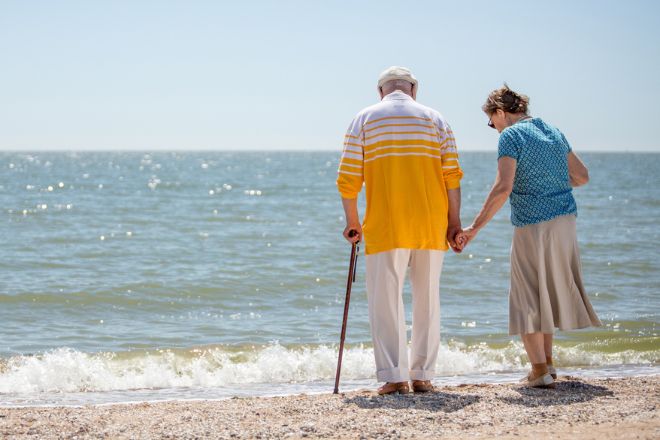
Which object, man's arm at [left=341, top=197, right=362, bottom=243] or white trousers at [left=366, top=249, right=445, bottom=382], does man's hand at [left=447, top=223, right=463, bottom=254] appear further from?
man's arm at [left=341, top=197, right=362, bottom=243]

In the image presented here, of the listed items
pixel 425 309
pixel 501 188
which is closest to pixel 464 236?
pixel 501 188

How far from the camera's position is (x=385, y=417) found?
14.7 ft

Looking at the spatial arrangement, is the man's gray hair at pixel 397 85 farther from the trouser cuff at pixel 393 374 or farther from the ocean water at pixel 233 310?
the ocean water at pixel 233 310

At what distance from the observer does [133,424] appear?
15.2 ft

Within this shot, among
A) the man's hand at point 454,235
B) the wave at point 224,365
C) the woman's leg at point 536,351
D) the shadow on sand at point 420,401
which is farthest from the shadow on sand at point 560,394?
the wave at point 224,365

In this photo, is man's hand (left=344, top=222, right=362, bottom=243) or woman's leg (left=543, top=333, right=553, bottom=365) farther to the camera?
woman's leg (left=543, top=333, right=553, bottom=365)

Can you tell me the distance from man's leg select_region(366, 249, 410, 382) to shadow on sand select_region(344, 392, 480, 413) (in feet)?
0.42

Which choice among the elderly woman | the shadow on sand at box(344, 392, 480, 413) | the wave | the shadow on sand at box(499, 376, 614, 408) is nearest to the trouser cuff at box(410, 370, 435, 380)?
the shadow on sand at box(344, 392, 480, 413)

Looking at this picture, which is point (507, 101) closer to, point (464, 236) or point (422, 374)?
point (464, 236)

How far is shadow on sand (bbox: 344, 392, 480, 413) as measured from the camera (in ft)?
15.6

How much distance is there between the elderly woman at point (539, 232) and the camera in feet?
16.6

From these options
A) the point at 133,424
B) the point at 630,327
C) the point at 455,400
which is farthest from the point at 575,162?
the point at 630,327

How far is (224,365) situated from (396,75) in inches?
136

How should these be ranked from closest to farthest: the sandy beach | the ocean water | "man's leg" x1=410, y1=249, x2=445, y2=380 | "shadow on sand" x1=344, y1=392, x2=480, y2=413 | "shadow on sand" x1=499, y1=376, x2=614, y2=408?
the sandy beach < "shadow on sand" x1=344, y1=392, x2=480, y2=413 < "shadow on sand" x1=499, y1=376, x2=614, y2=408 < "man's leg" x1=410, y1=249, x2=445, y2=380 < the ocean water
